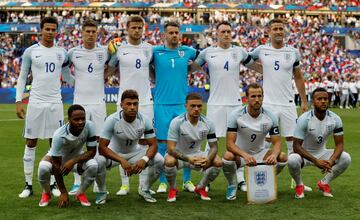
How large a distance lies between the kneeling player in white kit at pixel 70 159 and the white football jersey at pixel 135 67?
1363 mm

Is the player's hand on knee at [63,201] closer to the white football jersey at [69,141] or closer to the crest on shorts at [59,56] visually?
the white football jersey at [69,141]

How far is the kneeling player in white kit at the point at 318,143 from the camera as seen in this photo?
8.86 metres

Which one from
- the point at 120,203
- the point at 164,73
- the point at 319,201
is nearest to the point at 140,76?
the point at 164,73

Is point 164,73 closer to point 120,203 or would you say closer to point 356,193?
point 120,203

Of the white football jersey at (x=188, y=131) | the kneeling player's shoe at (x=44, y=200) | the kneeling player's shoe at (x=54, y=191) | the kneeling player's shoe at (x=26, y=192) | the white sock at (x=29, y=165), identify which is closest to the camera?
the kneeling player's shoe at (x=44, y=200)

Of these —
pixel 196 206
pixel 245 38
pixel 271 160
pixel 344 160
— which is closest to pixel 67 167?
pixel 196 206

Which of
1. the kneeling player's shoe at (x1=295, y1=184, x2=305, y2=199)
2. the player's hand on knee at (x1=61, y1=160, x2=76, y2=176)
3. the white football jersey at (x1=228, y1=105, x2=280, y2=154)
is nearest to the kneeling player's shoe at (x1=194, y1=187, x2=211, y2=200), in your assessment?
the white football jersey at (x1=228, y1=105, x2=280, y2=154)

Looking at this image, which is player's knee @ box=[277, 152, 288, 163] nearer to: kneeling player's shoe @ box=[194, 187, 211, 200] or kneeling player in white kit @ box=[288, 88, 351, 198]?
kneeling player in white kit @ box=[288, 88, 351, 198]

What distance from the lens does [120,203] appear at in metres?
8.60

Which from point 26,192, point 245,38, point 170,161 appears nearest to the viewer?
point 170,161

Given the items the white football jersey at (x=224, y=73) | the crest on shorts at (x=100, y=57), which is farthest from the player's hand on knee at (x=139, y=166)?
the white football jersey at (x=224, y=73)

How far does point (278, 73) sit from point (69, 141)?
3.25 meters

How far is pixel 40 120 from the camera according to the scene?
30.6ft

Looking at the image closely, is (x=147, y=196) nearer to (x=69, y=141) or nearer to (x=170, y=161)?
(x=170, y=161)
